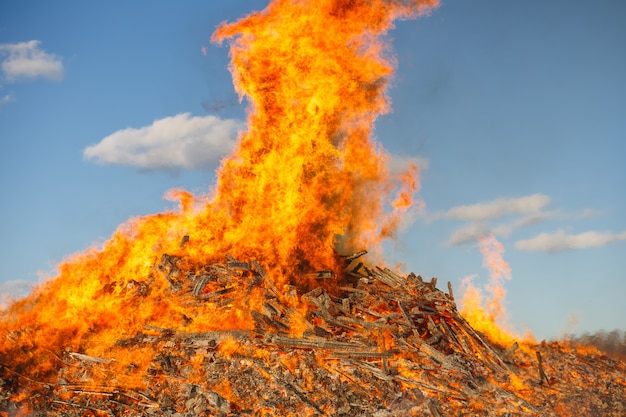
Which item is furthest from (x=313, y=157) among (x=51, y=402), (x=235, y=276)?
(x=51, y=402)

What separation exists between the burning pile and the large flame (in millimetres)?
59

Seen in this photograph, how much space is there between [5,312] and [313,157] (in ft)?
41.0

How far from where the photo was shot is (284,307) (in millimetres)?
16453

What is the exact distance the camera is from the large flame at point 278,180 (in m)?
18.1

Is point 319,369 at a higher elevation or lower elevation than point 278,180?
lower

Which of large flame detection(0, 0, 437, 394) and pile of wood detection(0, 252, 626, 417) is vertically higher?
large flame detection(0, 0, 437, 394)

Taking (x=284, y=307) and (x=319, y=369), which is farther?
(x=284, y=307)

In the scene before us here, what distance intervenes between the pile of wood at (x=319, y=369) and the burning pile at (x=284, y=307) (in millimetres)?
55

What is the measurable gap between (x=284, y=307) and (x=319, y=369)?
3.06 m

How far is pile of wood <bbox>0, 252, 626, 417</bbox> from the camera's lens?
13.0 metres

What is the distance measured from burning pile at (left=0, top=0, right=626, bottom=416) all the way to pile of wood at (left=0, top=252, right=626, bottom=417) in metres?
0.05

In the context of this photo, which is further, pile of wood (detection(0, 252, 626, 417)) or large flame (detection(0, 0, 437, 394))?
large flame (detection(0, 0, 437, 394))

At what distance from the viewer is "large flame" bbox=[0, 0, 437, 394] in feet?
59.5

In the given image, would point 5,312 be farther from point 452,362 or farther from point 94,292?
point 452,362
